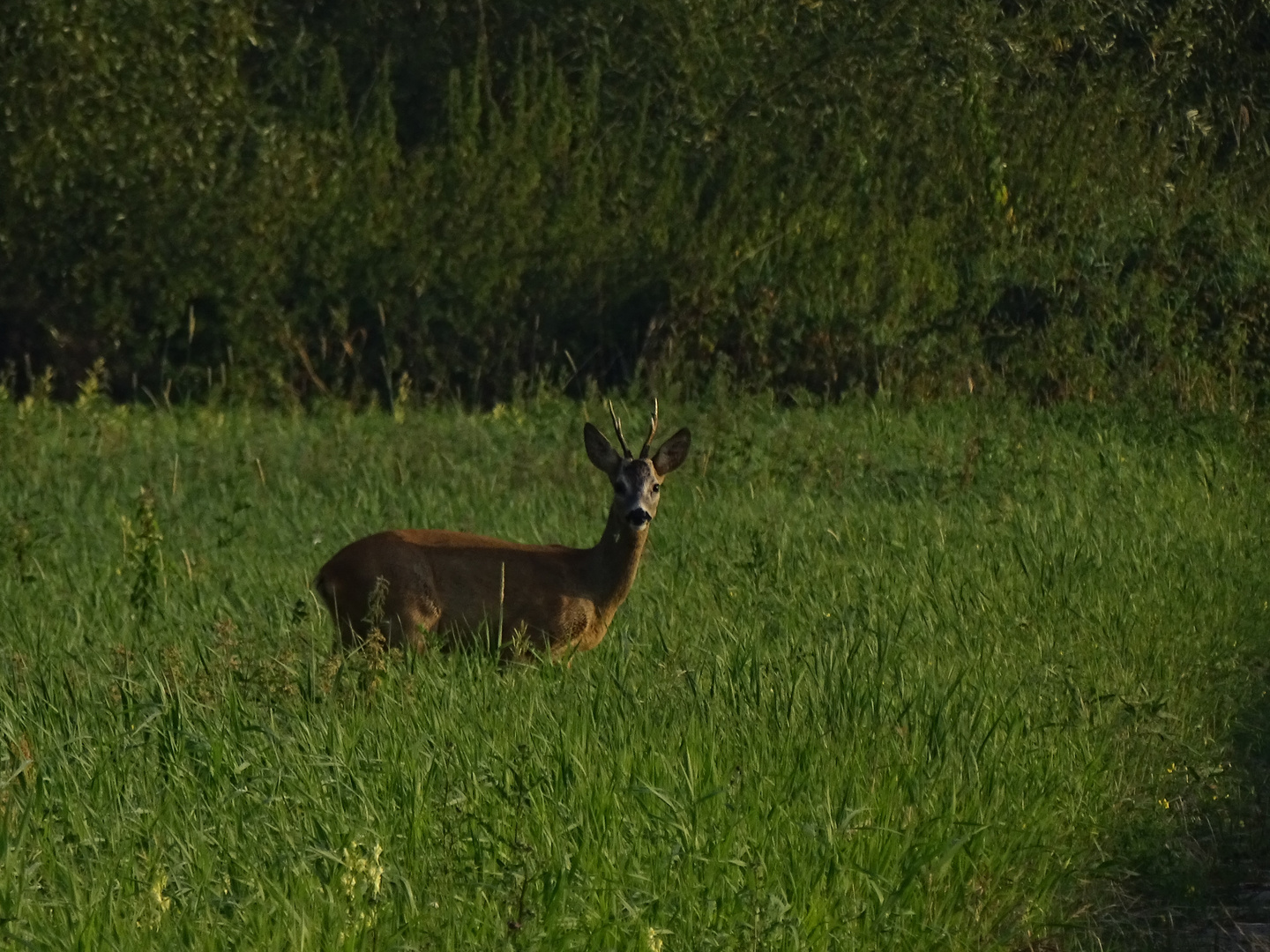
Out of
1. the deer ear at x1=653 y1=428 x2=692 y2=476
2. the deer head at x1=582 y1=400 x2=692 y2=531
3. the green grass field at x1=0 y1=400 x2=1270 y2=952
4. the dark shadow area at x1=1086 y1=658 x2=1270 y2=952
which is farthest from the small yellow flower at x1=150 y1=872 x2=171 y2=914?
the deer ear at x1=653 y1=428 x2=692 y2=476

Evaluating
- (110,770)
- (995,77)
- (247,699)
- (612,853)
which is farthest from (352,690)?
(995,77)

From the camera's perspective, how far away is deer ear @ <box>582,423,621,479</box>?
850 centimetres

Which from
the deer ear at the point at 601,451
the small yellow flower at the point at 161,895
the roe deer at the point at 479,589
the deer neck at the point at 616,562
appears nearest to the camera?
the small yellow flower at the point at 161,895

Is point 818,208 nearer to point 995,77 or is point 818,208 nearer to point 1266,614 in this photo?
point 995,77

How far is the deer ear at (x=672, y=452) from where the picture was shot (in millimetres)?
8586

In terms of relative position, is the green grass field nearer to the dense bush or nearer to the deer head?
the deer head

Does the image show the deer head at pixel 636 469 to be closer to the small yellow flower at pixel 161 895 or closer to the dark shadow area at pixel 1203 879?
the dark shadow area at pixel 1203 879

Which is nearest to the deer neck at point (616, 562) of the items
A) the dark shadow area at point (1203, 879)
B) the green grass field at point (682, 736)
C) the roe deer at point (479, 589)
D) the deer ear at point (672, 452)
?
the roe deer at point (479, 589)

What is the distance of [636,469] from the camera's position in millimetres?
8227

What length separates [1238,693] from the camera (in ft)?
23.3

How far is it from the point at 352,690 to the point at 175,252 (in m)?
12.6

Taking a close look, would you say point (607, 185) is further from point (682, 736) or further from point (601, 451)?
point (682, 736)

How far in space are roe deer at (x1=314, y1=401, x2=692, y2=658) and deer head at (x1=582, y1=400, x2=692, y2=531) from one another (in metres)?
0.02

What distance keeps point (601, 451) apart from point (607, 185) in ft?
34.7
